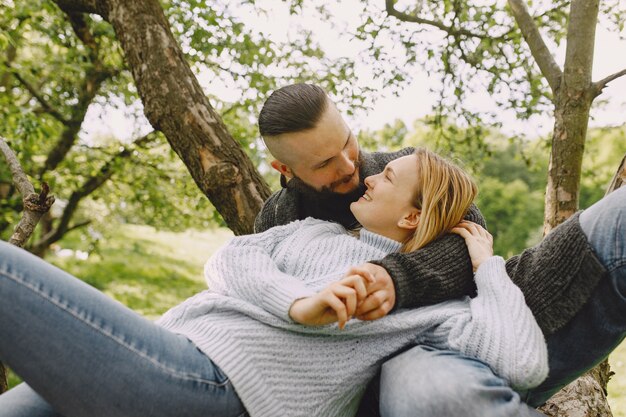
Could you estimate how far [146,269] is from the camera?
15.6 m

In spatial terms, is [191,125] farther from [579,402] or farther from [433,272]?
[579,402]

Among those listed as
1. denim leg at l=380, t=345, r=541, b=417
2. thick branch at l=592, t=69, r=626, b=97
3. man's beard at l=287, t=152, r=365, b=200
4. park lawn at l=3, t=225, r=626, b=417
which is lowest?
park lawn at l=3, t=225, r=626, b=417

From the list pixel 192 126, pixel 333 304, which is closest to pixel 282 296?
pixel 333 304

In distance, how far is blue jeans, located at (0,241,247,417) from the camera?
5.27ft

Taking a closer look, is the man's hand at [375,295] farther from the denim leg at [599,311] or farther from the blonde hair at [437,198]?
the denim leg at [599,311]

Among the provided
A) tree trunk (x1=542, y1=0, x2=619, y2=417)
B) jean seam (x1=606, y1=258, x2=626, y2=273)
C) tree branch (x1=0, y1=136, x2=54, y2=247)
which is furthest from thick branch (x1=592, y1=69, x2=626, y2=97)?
tree branch (x1=0, y1=136, x2=54, y2=247)

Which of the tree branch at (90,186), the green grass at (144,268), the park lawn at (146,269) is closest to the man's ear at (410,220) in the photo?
the tree branch at (90,186)

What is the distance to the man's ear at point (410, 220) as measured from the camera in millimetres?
2240

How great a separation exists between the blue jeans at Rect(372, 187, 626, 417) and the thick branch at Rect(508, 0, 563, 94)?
203 cm

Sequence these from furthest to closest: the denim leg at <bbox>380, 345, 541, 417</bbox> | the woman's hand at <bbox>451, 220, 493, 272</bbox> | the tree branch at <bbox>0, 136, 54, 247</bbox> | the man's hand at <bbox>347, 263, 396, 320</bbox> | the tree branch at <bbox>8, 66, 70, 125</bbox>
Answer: the tree branch at <bbox>8, 66, 70, 125</bbox>, the tree branch at <bbox>0, 136, 54, 247</bbox>, the woman's hand at <bbox>451, 220, 493, 272</bbox>, the man's hand at <bbox>347, 263, 396, 320</bbox>, the denim leg at <bbox>380, 345, 541, 417</bbox>

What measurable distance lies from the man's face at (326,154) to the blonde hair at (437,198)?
439 millimetres

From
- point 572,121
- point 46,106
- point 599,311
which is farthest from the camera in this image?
point 46,106

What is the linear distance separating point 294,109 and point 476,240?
3.34 ft

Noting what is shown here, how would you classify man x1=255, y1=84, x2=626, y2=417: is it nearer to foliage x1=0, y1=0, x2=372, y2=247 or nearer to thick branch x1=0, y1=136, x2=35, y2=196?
thick branch x1=0, y1=136, x2=35, y2=196
